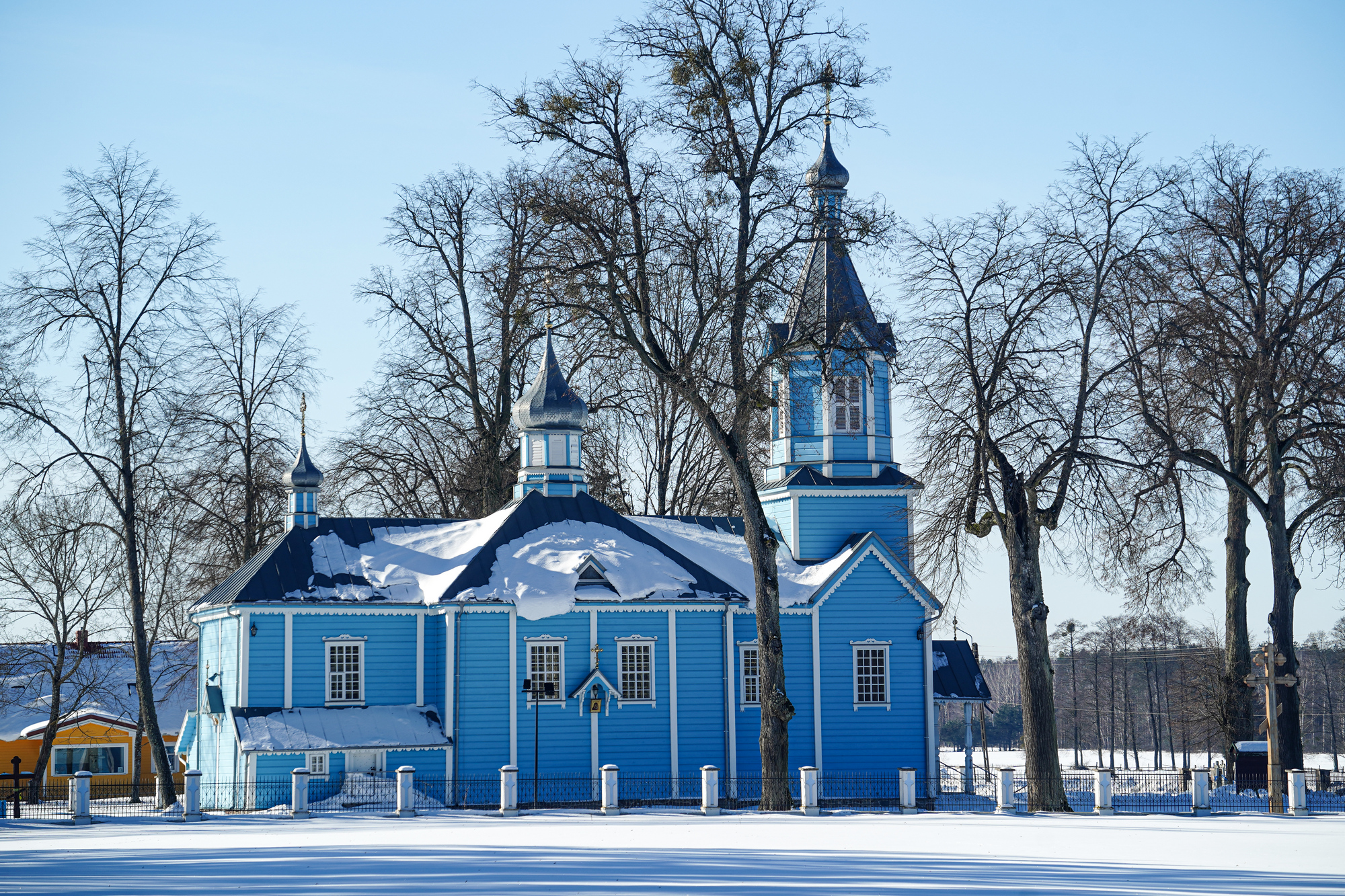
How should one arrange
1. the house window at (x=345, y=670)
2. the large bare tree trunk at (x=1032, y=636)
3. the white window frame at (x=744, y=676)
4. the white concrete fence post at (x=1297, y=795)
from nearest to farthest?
the white concrete fence post at (x=1297, y=795) → the large bare tree trunk at (x=1032, y=636) → the house window at (x=345, y=670) → the white window frame at (x=744, y=676)

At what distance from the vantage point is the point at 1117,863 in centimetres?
1504

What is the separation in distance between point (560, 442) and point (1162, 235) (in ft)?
47.1

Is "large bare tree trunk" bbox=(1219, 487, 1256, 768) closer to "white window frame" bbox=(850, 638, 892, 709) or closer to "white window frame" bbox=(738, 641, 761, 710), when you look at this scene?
"white window frame" bbox=(850, 638, 892, 709)

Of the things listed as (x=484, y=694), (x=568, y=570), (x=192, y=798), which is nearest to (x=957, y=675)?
(x=568, y=570)

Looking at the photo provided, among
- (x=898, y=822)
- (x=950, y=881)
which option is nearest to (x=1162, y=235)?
(x=898, y=822)

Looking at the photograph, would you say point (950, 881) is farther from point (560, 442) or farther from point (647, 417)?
point (647, 417)

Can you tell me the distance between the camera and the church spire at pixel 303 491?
108ft

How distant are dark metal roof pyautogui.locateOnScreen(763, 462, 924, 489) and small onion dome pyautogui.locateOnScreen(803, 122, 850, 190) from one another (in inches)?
261

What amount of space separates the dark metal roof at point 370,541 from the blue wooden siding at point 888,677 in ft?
9.07

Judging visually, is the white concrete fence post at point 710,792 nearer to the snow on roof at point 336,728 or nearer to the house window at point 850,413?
the snow on roof at point 336,728

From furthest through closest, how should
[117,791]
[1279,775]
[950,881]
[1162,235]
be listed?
[117,791]
[1162,235]
[1279,775]
[950,881]

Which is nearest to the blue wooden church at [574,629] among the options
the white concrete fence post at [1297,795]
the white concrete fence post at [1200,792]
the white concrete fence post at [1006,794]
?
the white concrete fence post at [1006,794]

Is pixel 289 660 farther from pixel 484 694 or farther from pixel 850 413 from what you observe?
pixel 850 413

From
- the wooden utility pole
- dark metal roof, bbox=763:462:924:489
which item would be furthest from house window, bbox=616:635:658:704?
the wooden utility pole
